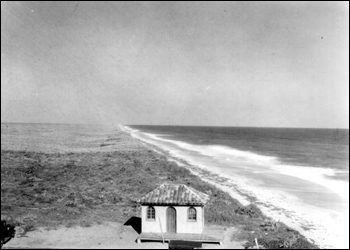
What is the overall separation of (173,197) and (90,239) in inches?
231

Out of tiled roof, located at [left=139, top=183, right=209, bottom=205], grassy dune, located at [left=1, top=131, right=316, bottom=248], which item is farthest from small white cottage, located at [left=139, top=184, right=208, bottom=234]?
grassy dune, located at [left=1, top=131, right=316, bottom=248]

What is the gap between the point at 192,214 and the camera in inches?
754

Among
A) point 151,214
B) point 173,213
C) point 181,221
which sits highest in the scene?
point 173,213

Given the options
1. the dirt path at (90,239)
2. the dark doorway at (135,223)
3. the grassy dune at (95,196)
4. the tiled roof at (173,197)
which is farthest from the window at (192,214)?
the dark doorway at (135,223)

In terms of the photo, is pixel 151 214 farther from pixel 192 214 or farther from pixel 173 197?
pixel 192 214

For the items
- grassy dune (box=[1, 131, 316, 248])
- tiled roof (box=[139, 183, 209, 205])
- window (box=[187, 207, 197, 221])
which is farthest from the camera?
grassy dune (box=[1, 131, 316, 248])

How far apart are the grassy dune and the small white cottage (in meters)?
3.26

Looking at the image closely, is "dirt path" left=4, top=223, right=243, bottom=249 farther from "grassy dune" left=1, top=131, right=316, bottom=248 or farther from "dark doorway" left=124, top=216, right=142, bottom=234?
"grassy dune" left=1, top=131, right=316, bottom=248

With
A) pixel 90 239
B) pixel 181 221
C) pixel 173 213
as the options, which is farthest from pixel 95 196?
pixel 181 221

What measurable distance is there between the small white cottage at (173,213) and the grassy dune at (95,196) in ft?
10.7

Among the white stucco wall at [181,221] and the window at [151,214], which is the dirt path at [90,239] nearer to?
the white stucco wall at [181,221]

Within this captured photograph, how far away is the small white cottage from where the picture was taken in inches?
740

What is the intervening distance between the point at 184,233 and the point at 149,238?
6.66 ft

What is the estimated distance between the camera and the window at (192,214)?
1903 cm
